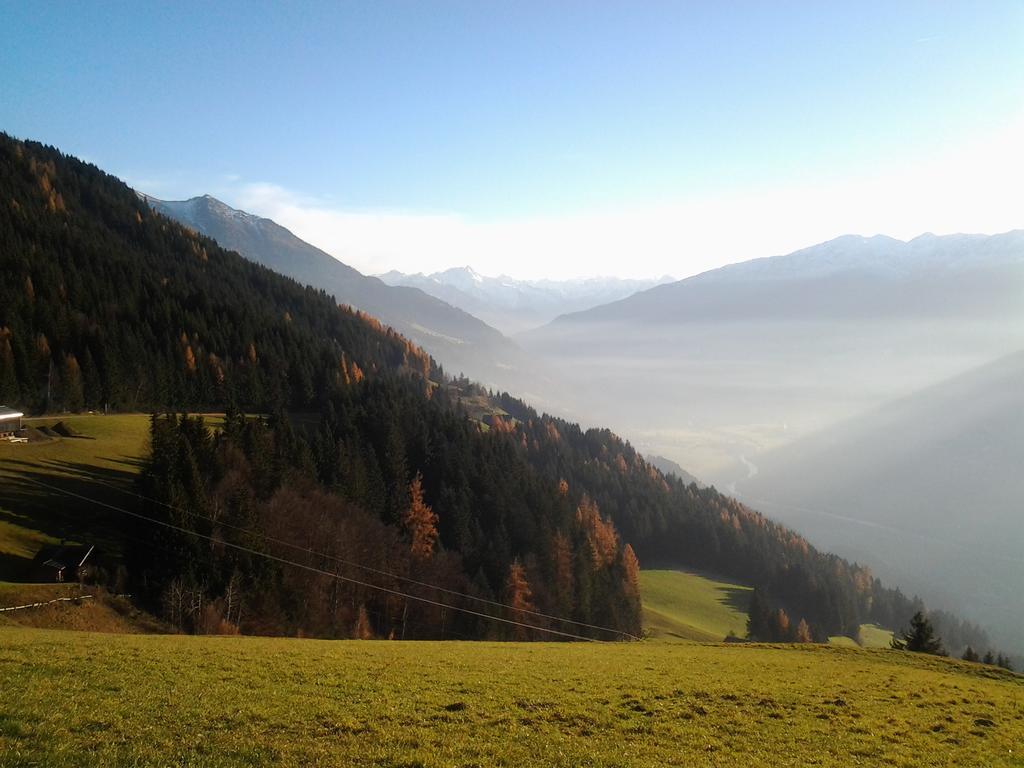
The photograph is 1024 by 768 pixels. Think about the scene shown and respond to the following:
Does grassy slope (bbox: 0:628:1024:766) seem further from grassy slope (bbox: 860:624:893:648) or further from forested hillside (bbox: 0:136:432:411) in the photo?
grassy slope (bbox: 860:624:893:648)

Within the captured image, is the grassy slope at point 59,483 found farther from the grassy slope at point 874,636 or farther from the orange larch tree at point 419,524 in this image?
the grassy slope at point 874,636

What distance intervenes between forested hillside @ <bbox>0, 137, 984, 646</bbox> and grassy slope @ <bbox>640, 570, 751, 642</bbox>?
799 cm

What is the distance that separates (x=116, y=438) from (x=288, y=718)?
7104cm

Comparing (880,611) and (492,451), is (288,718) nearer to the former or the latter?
(492,451)

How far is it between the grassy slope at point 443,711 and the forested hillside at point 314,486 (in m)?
22.8

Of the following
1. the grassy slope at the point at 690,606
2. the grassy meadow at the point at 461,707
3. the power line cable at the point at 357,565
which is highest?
the grassy meadow at the point at 461,707

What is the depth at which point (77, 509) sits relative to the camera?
→ 161 feet

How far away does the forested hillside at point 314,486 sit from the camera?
4825 cm

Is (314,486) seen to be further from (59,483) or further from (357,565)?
(59,483)

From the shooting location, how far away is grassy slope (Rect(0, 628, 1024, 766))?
41.7ft

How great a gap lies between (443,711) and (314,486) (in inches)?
2183

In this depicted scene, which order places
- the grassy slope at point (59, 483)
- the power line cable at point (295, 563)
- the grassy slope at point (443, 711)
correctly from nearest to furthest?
the grassy slope at point (443, 711), the grassy slope at point (59, 483), the power line cable at point (295, 563)

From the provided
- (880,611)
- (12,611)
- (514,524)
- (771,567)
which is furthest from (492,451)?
(880,611)

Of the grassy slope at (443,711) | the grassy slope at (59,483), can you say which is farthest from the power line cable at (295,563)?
the grassy slope at (443,711)
